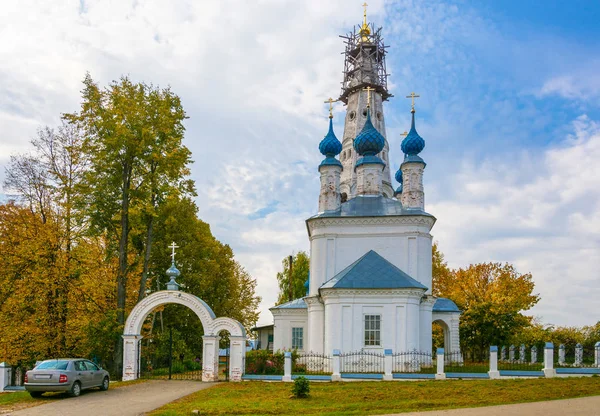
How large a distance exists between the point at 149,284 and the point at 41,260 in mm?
10434

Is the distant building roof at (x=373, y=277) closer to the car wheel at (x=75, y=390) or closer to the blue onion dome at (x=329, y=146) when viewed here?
the blue onion dome at (x=329, y=146)

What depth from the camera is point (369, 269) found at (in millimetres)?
24375

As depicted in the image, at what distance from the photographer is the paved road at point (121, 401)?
14141mm

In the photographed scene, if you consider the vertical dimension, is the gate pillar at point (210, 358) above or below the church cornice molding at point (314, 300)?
below

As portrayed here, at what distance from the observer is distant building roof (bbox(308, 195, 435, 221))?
89.4ft

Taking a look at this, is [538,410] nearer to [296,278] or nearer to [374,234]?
[374,234]

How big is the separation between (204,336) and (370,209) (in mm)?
10469

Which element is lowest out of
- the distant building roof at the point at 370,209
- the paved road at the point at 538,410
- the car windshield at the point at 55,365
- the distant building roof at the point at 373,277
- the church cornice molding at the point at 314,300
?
the paved road at the point at 538,410

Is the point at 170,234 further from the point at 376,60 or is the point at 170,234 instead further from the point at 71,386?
the point at 376,60

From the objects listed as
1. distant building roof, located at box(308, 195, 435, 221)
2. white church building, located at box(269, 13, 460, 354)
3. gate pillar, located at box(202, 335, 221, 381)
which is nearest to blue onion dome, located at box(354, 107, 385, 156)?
white church building, located at box(269, 13, 460, 354)

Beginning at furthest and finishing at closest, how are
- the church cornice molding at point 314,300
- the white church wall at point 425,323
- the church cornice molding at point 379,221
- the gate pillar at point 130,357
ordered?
the church cornice molding at point 379,221, the church cornice molding at point 314,300, the white church wall at point 425,323, the gate pillar at point 130,357

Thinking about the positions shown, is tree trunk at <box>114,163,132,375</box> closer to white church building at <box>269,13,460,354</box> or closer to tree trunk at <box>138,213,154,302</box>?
tree trunk at <box>138,213,154,302</box>

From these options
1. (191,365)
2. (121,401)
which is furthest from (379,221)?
(121,401)

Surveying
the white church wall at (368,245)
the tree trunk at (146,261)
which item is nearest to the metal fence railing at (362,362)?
the white church wall at (368,245)
